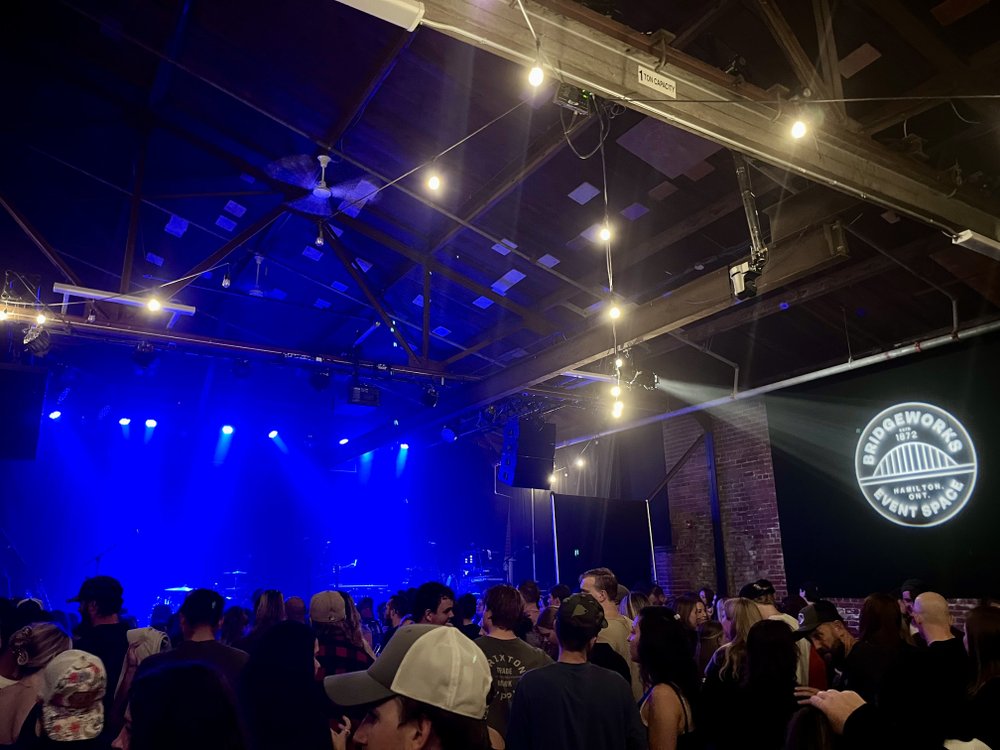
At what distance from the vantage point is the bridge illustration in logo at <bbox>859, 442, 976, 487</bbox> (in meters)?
6.97

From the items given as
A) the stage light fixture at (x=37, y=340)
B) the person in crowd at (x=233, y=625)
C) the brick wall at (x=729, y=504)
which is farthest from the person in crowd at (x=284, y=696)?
the brick wall at (x=729, y=504)

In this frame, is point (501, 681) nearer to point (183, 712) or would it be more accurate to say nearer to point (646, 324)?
point (183, 712)

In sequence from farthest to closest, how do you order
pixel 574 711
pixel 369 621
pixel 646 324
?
pixel 369 621 < pixel 646 324 < pixel 574 711

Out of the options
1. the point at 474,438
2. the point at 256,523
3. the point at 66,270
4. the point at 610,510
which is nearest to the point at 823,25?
the point at 66,270

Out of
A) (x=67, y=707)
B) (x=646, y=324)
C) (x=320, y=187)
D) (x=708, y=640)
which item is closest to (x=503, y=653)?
(x=708, y=640)

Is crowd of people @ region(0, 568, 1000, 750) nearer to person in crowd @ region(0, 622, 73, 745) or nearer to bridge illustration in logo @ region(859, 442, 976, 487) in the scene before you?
person in crowd @ region(0, 622, 73, 745)

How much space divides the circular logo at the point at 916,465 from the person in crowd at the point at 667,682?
567 cm

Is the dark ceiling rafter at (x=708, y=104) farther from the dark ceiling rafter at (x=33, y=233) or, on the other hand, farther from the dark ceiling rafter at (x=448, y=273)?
the dark ceiling rafter at (x=33, y=233)

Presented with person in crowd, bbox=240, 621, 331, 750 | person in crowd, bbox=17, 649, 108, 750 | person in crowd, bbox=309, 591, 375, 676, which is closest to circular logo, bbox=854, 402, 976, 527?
person in crowd, bbox=309, 591, 375, 676

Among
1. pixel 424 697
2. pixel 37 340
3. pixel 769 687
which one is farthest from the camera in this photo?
pixel 37 340

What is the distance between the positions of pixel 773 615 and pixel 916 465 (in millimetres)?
4365

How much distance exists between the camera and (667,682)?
2.68 meters

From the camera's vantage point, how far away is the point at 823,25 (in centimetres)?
393

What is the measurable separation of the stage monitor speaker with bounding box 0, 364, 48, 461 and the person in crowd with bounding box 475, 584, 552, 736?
26.2 feet
